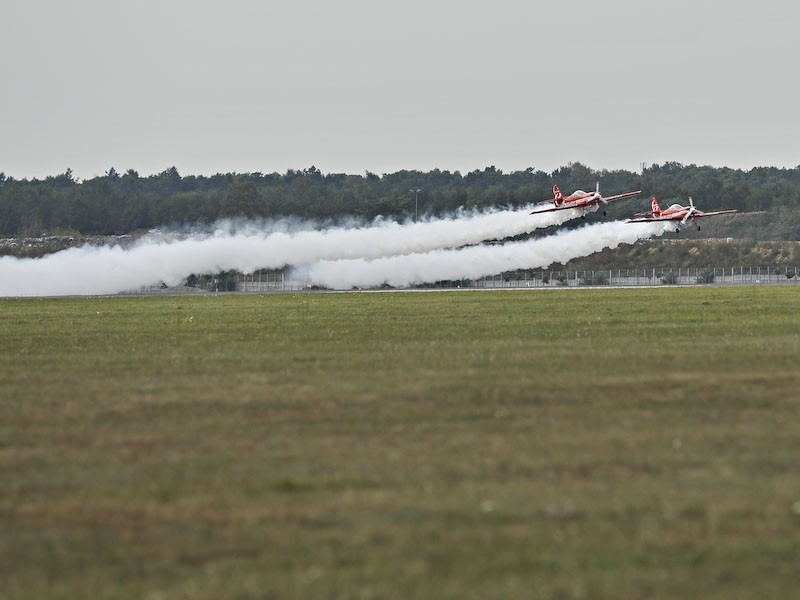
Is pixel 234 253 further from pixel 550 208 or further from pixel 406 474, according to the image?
pixel 406 474

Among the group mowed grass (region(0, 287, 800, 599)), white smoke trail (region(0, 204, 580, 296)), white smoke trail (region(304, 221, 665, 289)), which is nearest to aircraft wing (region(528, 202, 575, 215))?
white smoke trail (region(0, 204, 580, 296))

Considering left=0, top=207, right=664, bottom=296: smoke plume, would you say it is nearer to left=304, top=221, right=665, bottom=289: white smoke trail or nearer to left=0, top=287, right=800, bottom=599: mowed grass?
left=304, top=221, right=665, bottom=289: white smoke trail

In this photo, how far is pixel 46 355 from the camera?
118 ft

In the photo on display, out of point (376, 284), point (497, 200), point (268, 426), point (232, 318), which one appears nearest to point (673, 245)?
point (497, 200)

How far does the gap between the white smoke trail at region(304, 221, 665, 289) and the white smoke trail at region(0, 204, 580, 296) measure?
128cm

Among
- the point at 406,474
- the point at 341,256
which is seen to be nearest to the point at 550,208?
the point at 341,256

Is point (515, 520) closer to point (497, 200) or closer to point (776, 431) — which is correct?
point (776, 431)

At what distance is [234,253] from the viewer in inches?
4301

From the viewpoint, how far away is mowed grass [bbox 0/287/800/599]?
12.0 metres

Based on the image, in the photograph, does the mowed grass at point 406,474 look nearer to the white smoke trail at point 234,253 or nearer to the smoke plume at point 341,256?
the white smoke trail at point 234,253

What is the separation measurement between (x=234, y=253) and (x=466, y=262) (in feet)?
60.9

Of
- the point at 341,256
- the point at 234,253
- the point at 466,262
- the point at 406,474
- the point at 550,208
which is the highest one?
the point at 550,208

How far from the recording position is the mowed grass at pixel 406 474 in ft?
39.5

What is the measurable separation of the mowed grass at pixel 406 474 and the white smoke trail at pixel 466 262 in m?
75.3
